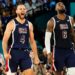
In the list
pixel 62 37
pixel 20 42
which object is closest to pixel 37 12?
pixel 62 37

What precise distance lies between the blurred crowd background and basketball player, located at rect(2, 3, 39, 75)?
5131 mm

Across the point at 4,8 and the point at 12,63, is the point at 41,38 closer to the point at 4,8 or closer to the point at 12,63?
the point at 4,8

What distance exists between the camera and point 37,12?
46.6 feet

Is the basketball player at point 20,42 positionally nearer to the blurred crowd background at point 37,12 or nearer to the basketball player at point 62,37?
the basketball player at point 62,37

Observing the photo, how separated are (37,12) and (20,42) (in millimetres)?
6778

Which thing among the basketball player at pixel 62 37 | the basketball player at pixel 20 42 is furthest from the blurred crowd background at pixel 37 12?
the basketball player at pixel 20 42

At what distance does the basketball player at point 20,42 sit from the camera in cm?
745

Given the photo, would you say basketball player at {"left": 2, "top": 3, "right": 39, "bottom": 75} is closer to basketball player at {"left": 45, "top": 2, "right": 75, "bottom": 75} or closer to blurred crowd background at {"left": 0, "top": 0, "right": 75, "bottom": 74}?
basketball player at {"left": 45, "top": 2, "right": 75, "bottom": 75}

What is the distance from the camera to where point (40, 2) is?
47.3 ft

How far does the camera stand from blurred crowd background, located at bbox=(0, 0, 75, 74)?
43.5 feet

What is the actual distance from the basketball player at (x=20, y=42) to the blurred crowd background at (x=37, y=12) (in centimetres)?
513

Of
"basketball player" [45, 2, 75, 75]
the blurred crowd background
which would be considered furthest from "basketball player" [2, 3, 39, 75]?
the blurred crowd background

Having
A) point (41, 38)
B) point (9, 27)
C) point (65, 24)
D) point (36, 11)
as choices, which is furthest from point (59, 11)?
point (36, 11)

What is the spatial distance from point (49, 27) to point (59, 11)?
0.40 metres
